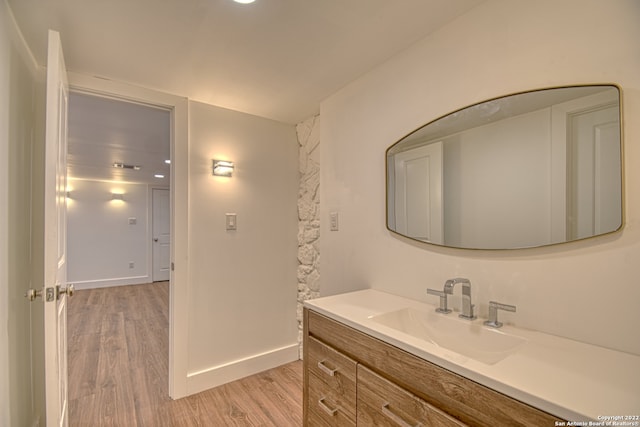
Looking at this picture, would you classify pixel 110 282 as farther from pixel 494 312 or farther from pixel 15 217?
pixel 494 312

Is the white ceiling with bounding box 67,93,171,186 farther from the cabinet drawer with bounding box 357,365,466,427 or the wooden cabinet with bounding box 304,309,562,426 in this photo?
the cabinet drawer with bounding box 357,365,466,427

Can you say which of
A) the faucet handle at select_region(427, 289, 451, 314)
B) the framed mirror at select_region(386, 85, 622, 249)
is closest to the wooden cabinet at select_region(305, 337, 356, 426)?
the faucet handle at select_region(427, 289, 451, 314)

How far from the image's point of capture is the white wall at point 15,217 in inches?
49.9

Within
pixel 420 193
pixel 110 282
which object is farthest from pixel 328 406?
pixel 110 282

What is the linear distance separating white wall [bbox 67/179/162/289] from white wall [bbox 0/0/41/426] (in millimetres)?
5044

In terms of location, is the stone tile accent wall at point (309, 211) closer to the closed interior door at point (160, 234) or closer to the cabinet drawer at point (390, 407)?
the cabinet drawer at point (390, 407)

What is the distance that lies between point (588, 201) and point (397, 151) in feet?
2.88

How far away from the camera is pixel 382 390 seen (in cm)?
108

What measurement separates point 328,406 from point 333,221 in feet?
3.83

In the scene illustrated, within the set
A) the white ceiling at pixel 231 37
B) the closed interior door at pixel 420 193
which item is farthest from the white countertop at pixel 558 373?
the white ceiling at pixel 231 37

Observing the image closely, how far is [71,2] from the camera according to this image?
1274mm

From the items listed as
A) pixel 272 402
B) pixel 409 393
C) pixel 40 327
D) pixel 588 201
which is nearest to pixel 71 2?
pixel 40 327

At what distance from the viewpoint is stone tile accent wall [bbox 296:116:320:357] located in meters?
2.60

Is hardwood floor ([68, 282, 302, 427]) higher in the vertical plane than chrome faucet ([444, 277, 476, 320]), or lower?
lower
